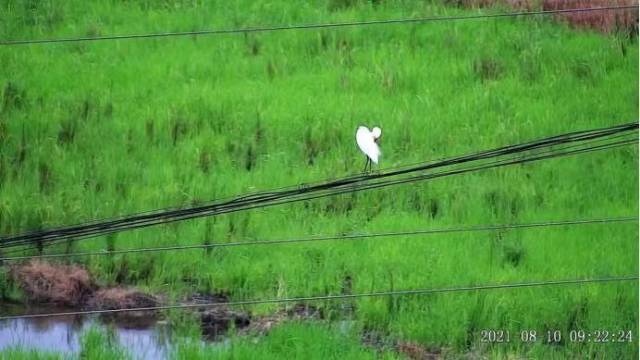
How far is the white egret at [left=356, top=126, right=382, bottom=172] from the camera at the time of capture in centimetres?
818

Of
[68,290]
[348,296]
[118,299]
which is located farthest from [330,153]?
[68,290]

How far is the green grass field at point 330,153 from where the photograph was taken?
7680mm

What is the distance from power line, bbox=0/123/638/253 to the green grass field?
0.05m

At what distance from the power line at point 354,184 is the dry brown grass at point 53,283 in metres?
0.16

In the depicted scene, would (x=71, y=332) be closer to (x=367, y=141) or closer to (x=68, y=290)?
(x=68, y=290)

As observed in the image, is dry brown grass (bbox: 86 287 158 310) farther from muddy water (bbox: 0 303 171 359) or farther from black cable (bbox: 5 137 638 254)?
black cable (bbox: 5 137 638 254)

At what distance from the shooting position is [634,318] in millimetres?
7652

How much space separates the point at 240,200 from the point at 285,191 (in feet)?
0.73

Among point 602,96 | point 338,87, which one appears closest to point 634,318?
point 602,96

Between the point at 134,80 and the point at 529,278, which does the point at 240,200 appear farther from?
the point at 529,278

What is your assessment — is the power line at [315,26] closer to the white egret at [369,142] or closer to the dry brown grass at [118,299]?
the white egret at [369,142]

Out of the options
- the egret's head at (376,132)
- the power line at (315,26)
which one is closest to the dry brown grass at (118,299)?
the power line at (315,26)

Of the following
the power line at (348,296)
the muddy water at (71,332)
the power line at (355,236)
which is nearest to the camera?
the muddy water at (71,332)

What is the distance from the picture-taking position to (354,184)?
8.09 m
